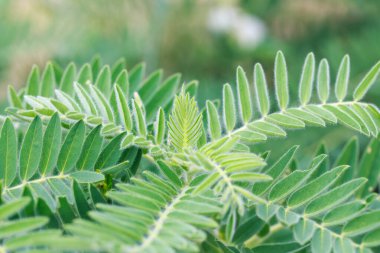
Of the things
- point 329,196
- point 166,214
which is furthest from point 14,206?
point 329,196

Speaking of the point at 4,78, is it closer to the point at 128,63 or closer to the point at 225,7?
the point at 128,63

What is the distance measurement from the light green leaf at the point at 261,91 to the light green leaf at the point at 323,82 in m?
0.05

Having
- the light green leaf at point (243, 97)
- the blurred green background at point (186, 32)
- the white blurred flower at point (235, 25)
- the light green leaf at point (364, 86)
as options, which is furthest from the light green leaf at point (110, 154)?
the white blurred flower at point (235, 25)

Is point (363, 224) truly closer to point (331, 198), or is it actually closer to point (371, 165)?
point (331, 198)

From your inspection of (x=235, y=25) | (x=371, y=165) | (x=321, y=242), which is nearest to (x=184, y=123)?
(x=321, y=242)

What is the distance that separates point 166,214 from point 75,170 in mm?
137

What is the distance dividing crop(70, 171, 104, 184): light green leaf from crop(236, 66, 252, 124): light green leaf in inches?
5.7

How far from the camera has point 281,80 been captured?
57 centimetres

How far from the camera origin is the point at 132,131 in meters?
0.53

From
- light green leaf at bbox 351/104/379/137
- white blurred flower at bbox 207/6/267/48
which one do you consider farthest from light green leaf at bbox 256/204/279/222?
white blurred flower at bbox 207/6/267/48

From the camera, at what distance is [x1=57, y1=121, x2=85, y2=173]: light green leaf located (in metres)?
Answer: 0.51

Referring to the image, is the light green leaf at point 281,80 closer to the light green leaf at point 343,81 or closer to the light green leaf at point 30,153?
the light green leaf at point 343,81

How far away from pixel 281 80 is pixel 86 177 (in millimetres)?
198

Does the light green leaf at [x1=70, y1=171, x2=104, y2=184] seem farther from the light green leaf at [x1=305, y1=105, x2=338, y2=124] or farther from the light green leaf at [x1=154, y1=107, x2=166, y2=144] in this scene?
the light green leaf at [x1=305, y1=105, x2=338, y2=124]
